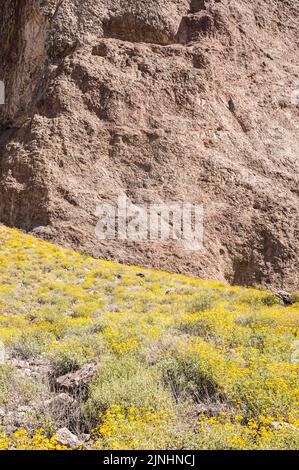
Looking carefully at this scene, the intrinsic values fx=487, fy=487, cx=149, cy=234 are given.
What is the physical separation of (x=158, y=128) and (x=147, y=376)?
14376 millimetres

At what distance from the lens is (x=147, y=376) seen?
6.31 metres

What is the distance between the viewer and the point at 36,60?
22391mm

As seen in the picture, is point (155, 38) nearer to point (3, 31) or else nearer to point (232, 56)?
point (232, 56)

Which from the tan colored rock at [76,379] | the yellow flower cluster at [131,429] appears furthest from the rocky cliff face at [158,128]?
the yellow flower cluster at [131,429]

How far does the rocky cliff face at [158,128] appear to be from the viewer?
17516 millimetres

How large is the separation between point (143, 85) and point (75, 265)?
29.8 feet

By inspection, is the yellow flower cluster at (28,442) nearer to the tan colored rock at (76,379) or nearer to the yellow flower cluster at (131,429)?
the yellow flower cluster at (131,429)

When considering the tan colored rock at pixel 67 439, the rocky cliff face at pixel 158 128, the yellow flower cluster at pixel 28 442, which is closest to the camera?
the yellow flower cluster at pixel 28 442

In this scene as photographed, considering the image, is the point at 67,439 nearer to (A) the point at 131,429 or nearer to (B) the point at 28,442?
(B) the point at 28,442

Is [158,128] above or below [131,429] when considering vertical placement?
above

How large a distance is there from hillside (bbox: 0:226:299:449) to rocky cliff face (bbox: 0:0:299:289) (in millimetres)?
6104

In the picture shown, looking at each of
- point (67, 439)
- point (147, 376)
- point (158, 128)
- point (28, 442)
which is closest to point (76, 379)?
point (147, 376)

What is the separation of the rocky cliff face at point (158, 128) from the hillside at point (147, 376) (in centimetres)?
610

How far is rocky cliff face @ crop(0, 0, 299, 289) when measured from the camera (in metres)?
17.5
